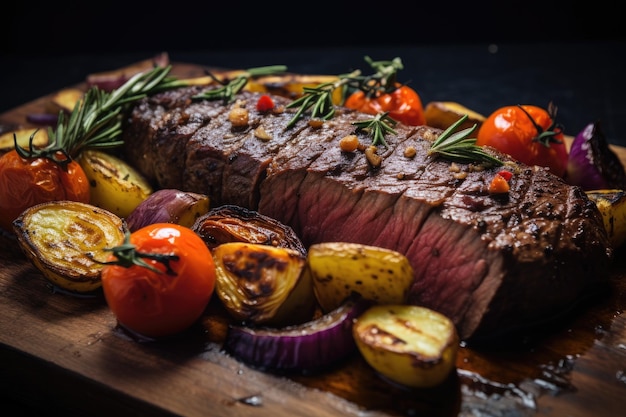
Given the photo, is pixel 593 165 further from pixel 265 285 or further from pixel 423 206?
pixel 265 285

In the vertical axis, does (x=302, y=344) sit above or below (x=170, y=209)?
below

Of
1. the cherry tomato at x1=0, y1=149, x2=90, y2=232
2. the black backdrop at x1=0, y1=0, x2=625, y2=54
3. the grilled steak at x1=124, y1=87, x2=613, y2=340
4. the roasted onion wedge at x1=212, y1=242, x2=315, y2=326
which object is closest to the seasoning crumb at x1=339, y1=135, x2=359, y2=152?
the grilled steak at x1=124, y1=87, x2=613, y2=340

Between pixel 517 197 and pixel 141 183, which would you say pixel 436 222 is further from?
pixel 141 183

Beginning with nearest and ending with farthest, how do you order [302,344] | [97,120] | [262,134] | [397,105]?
[302,344] < [262,134] < [97,120] < [397,105]

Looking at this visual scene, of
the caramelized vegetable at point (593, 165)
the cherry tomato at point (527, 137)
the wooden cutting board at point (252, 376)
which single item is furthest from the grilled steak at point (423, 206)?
the caramelized vegetable at point (593, 165)

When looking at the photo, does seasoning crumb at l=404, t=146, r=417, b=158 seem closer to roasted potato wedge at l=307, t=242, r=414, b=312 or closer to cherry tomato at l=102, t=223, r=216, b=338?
roasted potato wedge at l=307, t=242, r=414, b=312

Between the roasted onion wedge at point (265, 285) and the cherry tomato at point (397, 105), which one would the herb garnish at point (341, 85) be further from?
the roasted onion wedge at point (265, 285)

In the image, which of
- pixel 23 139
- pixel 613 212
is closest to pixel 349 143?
pixel 613 212
